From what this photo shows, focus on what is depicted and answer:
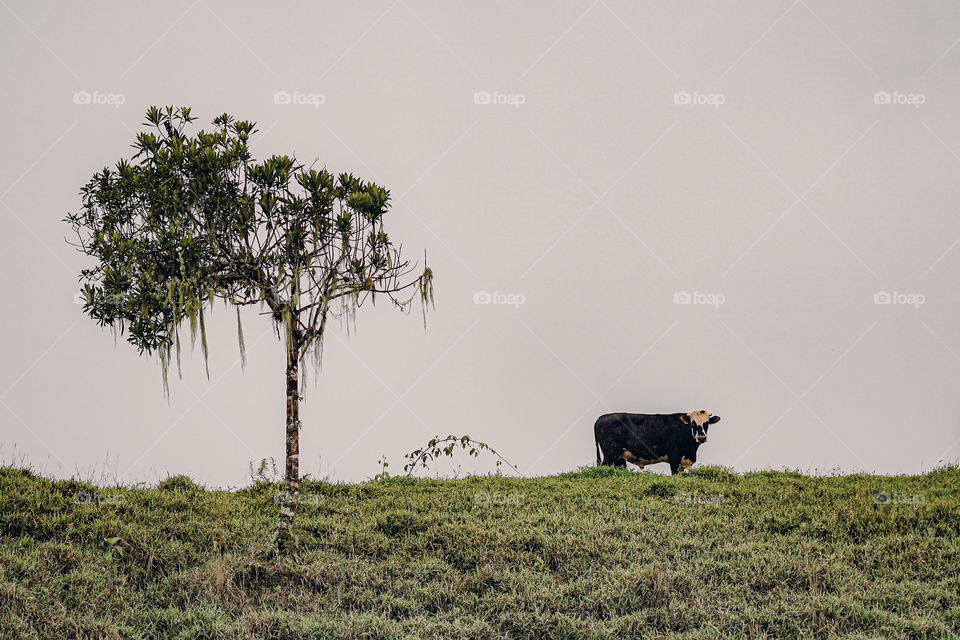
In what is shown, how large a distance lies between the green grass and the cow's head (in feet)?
16.1

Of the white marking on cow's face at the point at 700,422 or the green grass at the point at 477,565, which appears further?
the white marking on cow's face at the point at 700,422

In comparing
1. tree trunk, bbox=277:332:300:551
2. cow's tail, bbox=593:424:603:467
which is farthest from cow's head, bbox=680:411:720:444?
tree trunk, bbox=277:332:300:551

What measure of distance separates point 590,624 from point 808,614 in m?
2.99
